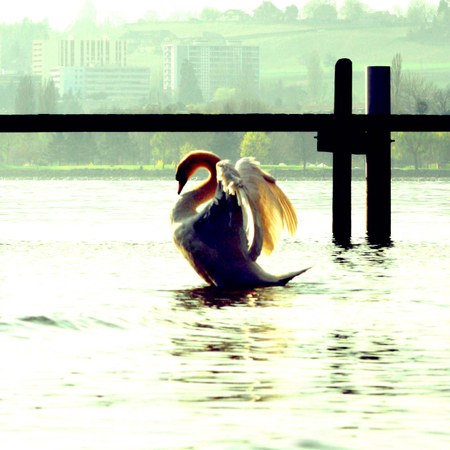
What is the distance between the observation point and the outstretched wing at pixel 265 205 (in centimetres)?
1406

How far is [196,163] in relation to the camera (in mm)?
16141

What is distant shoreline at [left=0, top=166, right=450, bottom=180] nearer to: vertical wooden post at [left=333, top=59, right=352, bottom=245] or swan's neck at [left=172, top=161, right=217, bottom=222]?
vertical wooden post at [left=333, top=59, right=352, bottom=245]

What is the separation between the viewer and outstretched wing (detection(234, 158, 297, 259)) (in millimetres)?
14062

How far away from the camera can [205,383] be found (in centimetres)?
906

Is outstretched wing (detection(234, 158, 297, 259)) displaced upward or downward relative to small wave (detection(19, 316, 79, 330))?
upward

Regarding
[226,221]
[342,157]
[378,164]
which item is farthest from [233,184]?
[378,164]

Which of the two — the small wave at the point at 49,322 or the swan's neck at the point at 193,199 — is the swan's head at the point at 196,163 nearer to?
the swan's neck at the point at 193,199

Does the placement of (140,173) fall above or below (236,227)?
below

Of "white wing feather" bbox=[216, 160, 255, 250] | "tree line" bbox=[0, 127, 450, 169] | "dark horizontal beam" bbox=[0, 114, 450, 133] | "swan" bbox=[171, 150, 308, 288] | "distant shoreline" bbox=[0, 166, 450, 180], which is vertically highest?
"dark horizontal beam" bbox=[0, 114, 450, 133]

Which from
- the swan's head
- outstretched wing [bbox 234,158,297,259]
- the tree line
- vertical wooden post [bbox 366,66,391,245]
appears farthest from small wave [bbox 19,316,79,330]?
the tree line

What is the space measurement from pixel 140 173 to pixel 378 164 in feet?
448

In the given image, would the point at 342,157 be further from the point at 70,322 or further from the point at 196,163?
the point at 70,322

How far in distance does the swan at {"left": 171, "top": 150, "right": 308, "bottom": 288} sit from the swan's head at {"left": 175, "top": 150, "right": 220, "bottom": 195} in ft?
3.80

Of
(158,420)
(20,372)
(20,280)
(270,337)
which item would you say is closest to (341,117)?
(20,280)
